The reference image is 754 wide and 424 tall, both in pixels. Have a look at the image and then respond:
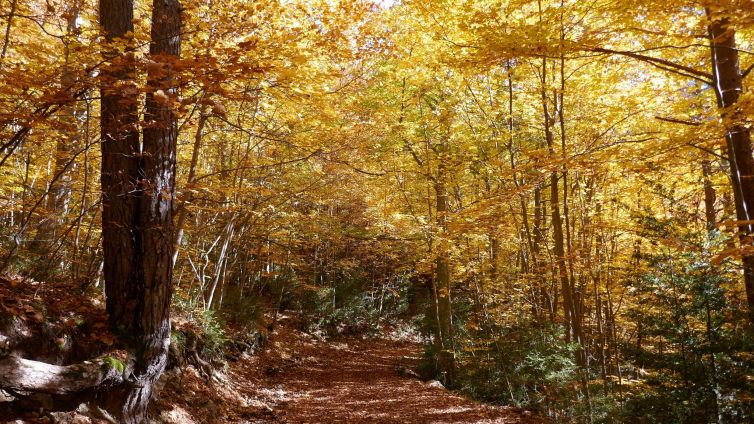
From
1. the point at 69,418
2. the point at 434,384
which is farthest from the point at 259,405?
the point at 69,418

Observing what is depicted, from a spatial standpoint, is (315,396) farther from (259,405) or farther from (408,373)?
(408,373)

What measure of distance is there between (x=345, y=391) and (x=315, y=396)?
90 cm

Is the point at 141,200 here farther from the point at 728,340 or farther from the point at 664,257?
the point at 728,340

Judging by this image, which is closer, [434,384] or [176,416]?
[176,416]

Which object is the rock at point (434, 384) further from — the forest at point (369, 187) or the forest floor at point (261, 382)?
the forest at point (369, 187)

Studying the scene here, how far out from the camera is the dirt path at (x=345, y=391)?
A: 24.8ft

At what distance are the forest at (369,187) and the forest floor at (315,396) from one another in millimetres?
89

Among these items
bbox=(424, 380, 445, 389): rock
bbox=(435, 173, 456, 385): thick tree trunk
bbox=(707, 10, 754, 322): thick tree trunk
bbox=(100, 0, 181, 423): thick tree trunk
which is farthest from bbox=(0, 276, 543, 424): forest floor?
bbox=(707, 10, 754, 322): thick tree trunk

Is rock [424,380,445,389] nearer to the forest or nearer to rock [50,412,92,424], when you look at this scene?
the forest

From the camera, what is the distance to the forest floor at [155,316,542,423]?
6625mm

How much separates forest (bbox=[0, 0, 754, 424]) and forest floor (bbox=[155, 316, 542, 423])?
0.09 m

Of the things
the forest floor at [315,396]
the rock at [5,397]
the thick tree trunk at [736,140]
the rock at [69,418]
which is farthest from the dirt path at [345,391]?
the thick tree trunk at [736,140]

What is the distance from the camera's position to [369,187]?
15.6m

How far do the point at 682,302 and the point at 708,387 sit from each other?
37.9 inches
